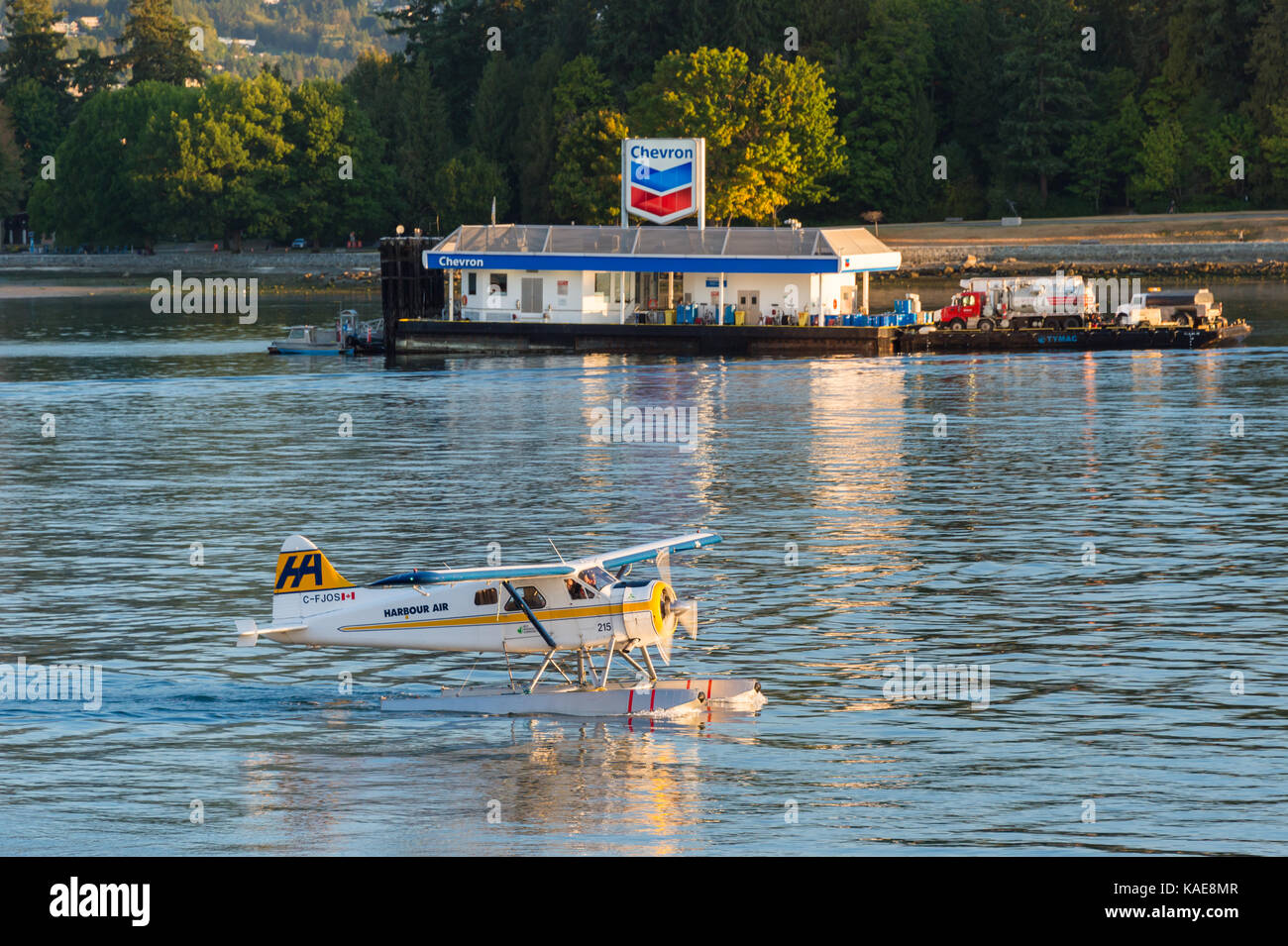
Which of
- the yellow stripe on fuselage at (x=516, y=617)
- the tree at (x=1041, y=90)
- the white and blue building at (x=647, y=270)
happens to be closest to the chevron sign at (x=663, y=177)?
the white and blue building at (x=647, y=270)

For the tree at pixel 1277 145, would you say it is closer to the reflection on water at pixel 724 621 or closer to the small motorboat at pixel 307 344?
the reflection on water at pixel 724 621

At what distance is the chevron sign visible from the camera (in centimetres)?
11606

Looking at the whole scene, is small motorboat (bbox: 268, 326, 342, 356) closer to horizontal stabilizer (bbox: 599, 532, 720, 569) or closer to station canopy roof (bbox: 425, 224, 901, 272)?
station canopy roof (bbox: 425, 224, 901, 272)

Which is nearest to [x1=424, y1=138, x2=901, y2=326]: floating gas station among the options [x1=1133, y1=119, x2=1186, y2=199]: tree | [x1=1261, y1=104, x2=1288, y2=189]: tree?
[x1=1133, y1=119, x2=1186, y2=199]: tree

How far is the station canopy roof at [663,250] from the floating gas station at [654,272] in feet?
0.21

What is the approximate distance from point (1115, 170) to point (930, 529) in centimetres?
15408

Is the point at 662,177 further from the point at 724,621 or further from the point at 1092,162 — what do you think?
the point at 1092,162

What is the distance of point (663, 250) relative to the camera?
4299 inches

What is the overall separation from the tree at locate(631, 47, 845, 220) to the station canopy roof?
226 ft

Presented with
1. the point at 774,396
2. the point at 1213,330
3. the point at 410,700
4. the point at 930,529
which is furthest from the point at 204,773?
the point at 1213,330

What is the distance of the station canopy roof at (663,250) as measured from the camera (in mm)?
105438

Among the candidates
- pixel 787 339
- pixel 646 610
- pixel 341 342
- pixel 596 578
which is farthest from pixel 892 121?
pixel 646 610

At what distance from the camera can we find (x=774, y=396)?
8888 cm
